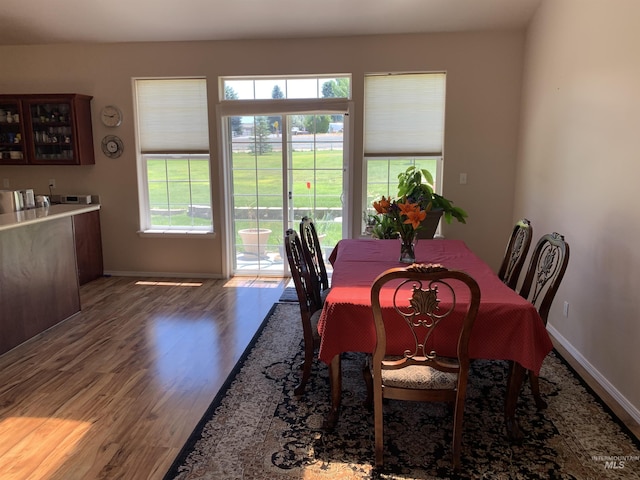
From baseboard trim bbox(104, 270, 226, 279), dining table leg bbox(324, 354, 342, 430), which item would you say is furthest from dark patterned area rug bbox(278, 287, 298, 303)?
dining table leg bbox(324, 354, 342, 430)

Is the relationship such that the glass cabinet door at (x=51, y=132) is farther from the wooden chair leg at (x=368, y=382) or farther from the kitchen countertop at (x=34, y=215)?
the wooden chair leg at (x=368, y=382)

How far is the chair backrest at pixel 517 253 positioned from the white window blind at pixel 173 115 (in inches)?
139

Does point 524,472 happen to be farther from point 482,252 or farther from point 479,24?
point 479,24

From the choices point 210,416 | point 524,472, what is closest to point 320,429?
point 210,416

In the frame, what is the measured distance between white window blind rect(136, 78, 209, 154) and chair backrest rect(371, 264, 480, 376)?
12.3ft

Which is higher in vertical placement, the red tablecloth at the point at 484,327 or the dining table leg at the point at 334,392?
the red tablecloth at the point at 484,327

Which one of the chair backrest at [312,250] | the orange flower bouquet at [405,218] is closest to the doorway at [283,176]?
the chair backrest at [312,250]

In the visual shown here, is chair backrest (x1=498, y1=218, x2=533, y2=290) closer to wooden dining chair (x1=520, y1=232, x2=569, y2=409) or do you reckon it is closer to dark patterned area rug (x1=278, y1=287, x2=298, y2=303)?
wooden dining chair (x1=520, y1=232, x2=569, y2=409)

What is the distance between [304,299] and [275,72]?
125 inches

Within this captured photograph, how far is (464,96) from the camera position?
4.73 meters

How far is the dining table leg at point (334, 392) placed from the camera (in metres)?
2.33

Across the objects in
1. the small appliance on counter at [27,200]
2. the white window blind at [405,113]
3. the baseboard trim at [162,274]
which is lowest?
the baseboard trim at [162,274]

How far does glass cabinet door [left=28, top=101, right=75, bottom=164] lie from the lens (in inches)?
201

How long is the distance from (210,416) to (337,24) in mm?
3831
